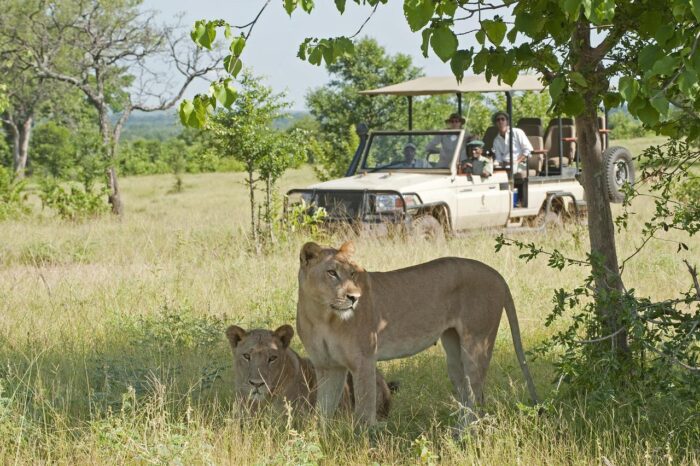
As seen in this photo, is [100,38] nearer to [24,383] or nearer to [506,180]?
[506,180]

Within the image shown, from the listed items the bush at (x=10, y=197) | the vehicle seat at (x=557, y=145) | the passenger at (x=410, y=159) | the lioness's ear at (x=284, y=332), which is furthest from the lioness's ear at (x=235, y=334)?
the bush at (x=10, y=197)

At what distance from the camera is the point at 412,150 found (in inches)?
522

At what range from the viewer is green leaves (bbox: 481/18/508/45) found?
168 inches

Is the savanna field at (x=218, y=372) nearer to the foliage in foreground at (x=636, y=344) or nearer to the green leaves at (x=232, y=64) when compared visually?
the foliage in foreground at (x=636, y=344)

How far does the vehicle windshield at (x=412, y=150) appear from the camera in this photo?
13.0 metres

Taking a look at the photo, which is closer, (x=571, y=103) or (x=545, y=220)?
(x=571, y=103)

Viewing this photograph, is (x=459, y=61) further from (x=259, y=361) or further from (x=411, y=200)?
(x=411, y=200)

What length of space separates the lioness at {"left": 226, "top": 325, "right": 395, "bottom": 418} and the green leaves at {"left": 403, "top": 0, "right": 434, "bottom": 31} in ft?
6.85

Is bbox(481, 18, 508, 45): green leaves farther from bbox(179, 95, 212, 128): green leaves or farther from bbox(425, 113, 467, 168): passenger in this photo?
bbox(425, 113, 467, 168): passenger

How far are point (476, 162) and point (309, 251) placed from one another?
25.9 ft

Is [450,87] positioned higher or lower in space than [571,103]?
higher

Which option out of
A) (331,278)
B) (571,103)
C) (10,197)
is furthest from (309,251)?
(10,197)

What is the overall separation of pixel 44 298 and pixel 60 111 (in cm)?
4218

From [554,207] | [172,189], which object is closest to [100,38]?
[554,207]
